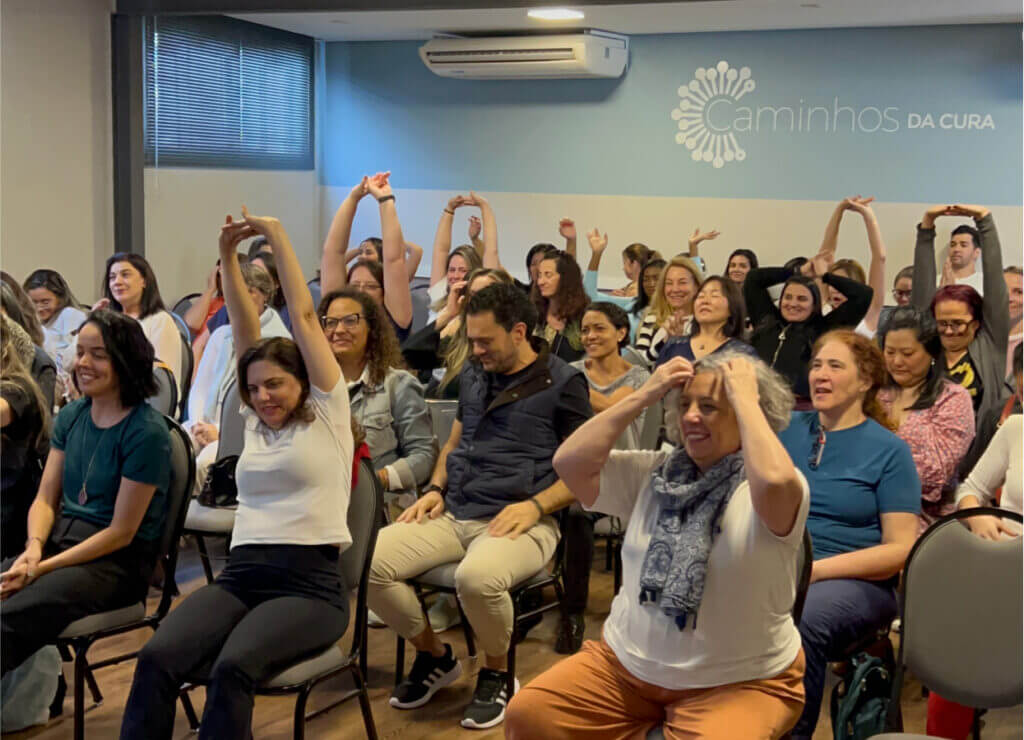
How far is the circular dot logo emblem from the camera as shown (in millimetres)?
7797

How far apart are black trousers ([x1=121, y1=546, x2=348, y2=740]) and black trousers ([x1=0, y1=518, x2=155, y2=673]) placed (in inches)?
11.8

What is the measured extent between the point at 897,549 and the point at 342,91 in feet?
22.9

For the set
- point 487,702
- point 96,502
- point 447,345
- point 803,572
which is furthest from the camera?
point 447,345

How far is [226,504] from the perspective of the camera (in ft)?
11.7

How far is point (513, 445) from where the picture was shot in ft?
11.4

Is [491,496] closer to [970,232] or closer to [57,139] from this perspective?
[970,232]

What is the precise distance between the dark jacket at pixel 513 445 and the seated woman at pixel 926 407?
99cm

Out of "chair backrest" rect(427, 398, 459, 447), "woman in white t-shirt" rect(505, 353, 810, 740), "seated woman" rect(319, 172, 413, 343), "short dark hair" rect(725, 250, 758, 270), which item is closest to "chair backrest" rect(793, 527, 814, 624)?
"woman in white t-shirt" rect(505, 353, 810, 740)

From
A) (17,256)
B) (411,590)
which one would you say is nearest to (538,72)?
(17,256)

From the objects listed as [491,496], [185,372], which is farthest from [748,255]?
[491,496]

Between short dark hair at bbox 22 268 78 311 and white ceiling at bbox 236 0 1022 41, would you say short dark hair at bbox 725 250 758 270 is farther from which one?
short dark hair at bbox 22 268 78 311

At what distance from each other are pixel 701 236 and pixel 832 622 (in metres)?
5.28

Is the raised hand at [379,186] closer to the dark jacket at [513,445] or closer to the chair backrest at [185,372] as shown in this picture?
the chair backrest at [185,372]

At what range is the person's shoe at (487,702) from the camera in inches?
129
